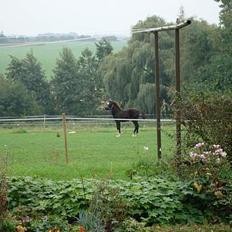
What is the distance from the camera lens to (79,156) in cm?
1658

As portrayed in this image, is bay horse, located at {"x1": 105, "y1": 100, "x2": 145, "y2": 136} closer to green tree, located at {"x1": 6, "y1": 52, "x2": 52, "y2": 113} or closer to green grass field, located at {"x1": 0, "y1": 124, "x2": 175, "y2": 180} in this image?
green grass field, located at {"x1": 0, "y1": 124, "x2": 175, "y2": 180}

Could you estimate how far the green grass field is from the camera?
10.5m

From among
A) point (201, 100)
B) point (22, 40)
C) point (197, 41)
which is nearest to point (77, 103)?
point (197, 41)

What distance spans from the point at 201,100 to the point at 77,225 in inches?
116

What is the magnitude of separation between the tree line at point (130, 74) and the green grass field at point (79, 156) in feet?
26.3

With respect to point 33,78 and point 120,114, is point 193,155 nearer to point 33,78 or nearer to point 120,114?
point 120,114

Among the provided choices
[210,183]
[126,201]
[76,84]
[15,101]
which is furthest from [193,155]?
[76,84]

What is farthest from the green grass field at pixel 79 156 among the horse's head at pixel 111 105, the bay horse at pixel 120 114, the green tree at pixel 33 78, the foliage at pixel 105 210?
the green tree at pixel 33 78

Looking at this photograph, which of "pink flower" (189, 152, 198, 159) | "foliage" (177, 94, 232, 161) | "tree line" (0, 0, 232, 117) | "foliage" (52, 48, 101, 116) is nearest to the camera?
"pink flower" (189, 152, 198, 159)

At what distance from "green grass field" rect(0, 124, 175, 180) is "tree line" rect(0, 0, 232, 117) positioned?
316 inches

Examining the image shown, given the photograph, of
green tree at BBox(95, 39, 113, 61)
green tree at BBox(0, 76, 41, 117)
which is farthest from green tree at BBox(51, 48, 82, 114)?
green tree at BBox(0, 76, 41, 117)

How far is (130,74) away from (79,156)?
2434cm

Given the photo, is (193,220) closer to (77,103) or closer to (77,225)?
(77,225)

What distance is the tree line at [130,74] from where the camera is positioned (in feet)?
125
